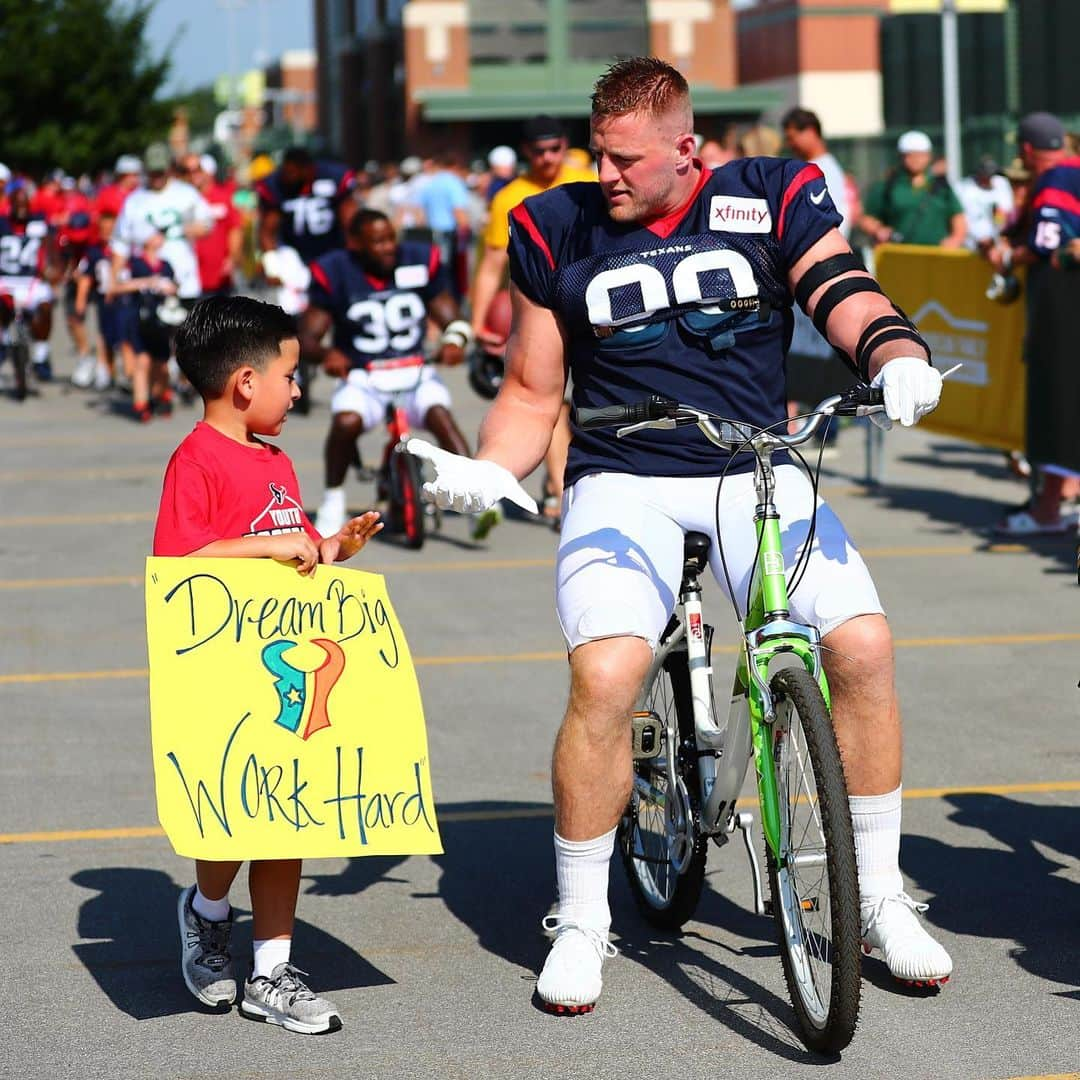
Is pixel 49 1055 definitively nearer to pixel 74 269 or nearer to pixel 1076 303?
pixel 1076 303

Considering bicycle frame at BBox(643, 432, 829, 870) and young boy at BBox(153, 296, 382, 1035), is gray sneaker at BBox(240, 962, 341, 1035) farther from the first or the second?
bicycle frame at BBox(643, 432, 829, 870)

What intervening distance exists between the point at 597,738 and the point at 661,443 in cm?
73

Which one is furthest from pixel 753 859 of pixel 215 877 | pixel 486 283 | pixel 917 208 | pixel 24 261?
pixel 24 261

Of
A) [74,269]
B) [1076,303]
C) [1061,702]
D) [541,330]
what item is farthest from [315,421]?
[541,330]

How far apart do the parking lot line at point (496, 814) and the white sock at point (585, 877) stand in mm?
1618

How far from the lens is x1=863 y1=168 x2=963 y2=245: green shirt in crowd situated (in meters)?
15.6

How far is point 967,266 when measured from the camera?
1227 cm

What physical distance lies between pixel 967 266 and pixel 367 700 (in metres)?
8.33

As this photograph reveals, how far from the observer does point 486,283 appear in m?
12.4

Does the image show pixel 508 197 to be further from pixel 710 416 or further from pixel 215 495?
pixel 710 416

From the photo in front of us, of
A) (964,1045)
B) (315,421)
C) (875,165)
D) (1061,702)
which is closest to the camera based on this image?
(964,1045)

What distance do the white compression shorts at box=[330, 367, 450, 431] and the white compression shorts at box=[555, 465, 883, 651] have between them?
6.76m

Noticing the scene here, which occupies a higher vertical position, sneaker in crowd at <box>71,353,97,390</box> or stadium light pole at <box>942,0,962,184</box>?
stadium light pole at <box>942,0,962,184</box>

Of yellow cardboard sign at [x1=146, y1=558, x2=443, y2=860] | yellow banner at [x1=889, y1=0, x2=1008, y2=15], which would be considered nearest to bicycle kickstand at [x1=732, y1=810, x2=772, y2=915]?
yellow cardboard sign at [x1=146, y1=558, x2=443, y2=860]
